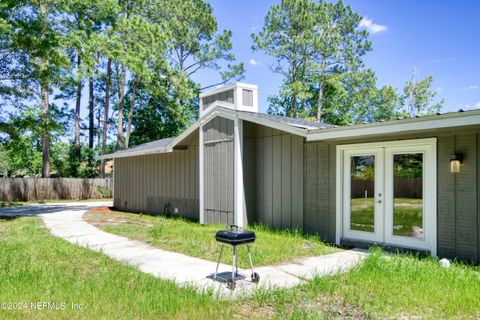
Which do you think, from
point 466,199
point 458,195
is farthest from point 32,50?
point 466,199

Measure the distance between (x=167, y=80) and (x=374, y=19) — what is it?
16387mm

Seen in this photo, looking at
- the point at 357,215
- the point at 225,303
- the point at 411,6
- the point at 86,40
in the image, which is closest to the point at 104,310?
the point at 225,303

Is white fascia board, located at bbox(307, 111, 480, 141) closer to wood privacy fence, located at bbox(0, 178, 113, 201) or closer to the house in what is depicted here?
the house

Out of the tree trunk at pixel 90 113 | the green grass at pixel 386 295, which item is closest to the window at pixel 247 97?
the green grass at pixel 386 295

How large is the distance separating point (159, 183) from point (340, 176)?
784 cm

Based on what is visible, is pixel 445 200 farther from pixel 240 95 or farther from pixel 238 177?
pixel 240 95

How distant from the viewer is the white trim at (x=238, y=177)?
9.44 metres

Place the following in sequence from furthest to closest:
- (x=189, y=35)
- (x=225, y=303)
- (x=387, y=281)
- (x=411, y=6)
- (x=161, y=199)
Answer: (x=189, y=35) → (x=411, y=6) → (x=161, y=199) → (x=387, y=281) → (x=225, y=303)

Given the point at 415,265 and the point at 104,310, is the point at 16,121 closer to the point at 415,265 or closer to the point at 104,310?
Answer: the point at 104,310

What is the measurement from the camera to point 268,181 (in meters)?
9.59

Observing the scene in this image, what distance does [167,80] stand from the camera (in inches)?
1070

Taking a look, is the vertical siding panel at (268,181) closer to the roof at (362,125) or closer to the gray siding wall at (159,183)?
the roof at (362,125)

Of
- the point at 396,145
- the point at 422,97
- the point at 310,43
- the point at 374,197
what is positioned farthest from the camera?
the point at 422,97

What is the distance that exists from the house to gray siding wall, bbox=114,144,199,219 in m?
0.08
